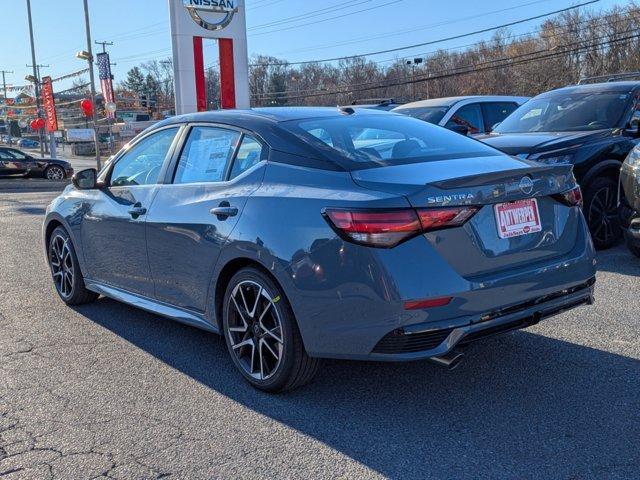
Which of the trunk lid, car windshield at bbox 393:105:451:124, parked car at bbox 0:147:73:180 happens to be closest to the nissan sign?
car windshield at bbox 393:105:451:124

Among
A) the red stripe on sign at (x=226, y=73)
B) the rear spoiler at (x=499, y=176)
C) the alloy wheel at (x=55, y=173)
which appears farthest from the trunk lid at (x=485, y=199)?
the alloy wheel at (x=55, y=173)

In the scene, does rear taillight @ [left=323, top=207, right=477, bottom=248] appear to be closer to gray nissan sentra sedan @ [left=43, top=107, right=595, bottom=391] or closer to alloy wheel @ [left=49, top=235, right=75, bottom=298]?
gray nissan sentra sedan @ [left=43, top=107, right=595, bottom=391]

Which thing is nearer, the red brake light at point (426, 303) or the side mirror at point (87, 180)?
the red brake light at point (426, 303)

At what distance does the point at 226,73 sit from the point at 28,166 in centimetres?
1429

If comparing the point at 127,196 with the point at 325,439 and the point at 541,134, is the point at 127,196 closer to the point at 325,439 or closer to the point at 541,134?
the point at 325,439

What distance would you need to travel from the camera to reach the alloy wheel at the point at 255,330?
3648 mm

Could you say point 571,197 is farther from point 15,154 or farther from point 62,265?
point 15,154

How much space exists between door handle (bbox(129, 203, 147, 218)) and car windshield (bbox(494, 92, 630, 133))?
17.3 feet

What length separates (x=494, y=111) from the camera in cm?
1148

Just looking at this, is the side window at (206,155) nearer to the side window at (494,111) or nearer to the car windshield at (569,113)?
the car windshield at (569,113)

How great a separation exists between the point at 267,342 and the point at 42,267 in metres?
5.01

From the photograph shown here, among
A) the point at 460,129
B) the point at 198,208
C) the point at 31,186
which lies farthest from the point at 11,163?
the point at 198,208

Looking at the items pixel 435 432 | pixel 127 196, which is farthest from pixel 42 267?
pixel 435 432

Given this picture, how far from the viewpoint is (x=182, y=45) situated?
16.9 metres
